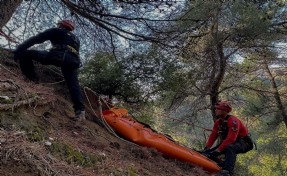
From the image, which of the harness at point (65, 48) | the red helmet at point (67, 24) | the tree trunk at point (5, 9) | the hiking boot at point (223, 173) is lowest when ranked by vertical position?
the hiking boot at point (223, 173)

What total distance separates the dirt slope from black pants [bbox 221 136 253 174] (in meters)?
0.60

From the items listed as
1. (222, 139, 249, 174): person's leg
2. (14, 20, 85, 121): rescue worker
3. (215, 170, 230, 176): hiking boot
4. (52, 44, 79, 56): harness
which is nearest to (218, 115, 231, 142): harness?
(222, 139, 249, 174): person's leg

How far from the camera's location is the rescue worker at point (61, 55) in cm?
546

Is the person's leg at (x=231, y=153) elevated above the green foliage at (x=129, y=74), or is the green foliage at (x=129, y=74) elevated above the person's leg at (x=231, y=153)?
the green foliage at (x=129, y=74)

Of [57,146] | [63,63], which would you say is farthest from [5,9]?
[57,146]

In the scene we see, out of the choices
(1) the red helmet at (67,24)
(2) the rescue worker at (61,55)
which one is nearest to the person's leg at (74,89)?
(2) the rescue worker at (61,55)

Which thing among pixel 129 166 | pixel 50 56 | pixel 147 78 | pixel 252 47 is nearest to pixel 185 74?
pixel 147 78

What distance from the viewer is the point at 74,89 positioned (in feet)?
18.2

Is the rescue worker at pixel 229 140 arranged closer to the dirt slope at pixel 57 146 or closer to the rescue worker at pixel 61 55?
the dirt slope at pixel 57 146

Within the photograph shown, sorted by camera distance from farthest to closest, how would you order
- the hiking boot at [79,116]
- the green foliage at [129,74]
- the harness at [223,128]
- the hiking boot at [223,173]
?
1. the green foliage at [129,74]
2. the harness at [223,128]
3. the hiking boot at [223,173]
4. the hiking boot at [79,116]

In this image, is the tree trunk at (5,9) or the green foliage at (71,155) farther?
the tree trunk at (5,9)

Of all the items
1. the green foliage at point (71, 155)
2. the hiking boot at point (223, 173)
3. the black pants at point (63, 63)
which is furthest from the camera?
the hiking boot at point (223, 173)

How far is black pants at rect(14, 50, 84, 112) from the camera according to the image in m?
5.45

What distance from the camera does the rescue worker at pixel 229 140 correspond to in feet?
18.9
